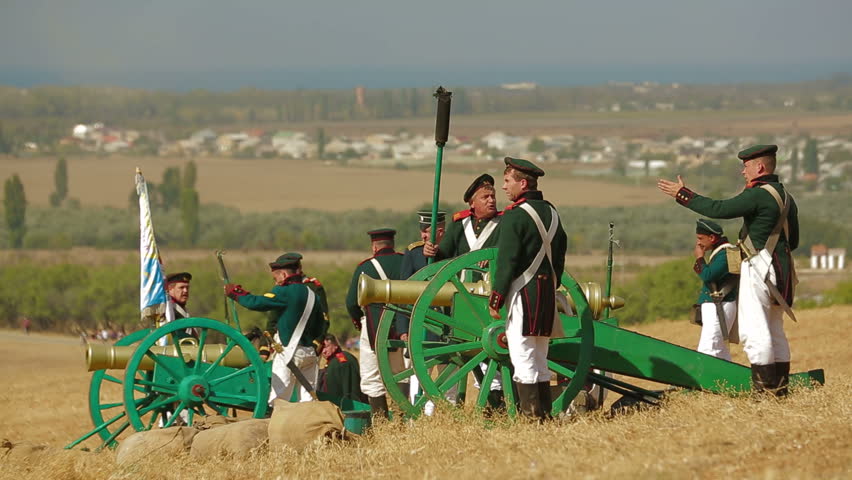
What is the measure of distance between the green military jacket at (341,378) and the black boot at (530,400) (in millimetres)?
3169

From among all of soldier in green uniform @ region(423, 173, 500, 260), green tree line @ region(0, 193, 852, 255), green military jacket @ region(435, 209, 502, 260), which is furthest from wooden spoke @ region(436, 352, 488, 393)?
green tree line @ region(0, 193, 852, 255)

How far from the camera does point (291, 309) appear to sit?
33.6 feet

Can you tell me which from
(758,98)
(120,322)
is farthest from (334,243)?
(758,98)

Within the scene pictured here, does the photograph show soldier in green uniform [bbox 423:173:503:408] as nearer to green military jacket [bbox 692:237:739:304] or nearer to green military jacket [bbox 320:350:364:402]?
green military jacket [bbox 692:237:739:304]

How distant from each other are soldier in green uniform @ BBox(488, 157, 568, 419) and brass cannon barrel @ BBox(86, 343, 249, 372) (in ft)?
8.38

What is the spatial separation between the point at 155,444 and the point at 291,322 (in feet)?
6.51

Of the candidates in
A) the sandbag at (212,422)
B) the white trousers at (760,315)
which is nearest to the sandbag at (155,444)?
the sandbag at (212,422)

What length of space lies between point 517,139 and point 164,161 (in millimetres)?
35176

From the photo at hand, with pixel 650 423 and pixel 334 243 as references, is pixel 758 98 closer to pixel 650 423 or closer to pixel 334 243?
pixel 334 243

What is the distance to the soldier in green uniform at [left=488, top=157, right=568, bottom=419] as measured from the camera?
320 inches

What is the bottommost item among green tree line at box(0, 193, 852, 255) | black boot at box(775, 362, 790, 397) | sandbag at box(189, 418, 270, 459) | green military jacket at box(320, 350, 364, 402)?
green tree line at box(0, 193, 852, 255)

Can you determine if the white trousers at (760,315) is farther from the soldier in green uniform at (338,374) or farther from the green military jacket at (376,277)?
the soldier in green uniform at (338,374)

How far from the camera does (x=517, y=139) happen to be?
14475 centimetres

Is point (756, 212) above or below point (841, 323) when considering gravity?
above
